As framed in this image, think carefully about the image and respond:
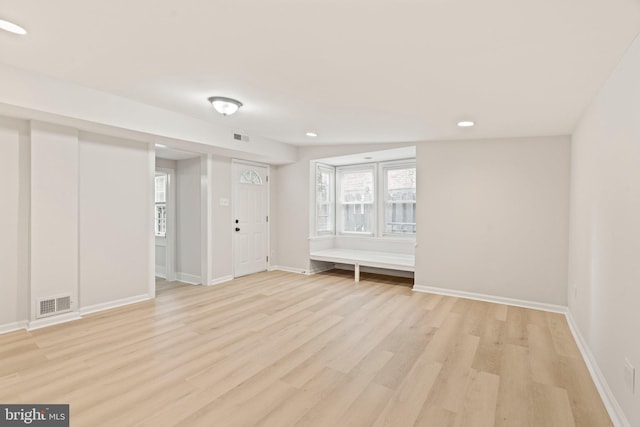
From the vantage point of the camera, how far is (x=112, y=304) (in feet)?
13.0

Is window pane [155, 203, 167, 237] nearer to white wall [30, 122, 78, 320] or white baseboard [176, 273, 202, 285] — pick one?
white baseboard [176, 273, 202, 285]

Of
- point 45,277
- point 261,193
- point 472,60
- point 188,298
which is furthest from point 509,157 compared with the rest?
point 45,277

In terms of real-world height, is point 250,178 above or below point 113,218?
above

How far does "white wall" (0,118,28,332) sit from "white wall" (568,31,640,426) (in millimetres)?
5089

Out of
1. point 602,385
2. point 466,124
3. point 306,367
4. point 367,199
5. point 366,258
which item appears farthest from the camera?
point 367,199

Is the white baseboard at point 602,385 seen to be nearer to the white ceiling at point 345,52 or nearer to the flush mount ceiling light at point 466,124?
the white ceiling at point 345,52

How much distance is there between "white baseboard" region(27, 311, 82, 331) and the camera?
3.25m

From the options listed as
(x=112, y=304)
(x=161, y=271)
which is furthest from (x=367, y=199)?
(x=112, y=304)

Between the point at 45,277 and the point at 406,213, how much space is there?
539 centimetres

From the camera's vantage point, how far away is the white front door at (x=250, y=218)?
5707 millimetres

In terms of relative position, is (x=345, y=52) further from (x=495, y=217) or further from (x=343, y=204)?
(x=343, y=204)

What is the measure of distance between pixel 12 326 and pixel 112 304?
92 cm

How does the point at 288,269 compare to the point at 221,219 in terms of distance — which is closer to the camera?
the point at 221,219

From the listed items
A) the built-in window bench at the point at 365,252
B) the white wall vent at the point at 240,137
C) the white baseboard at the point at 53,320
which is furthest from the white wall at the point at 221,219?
the white baseboard at the point at 53,320
